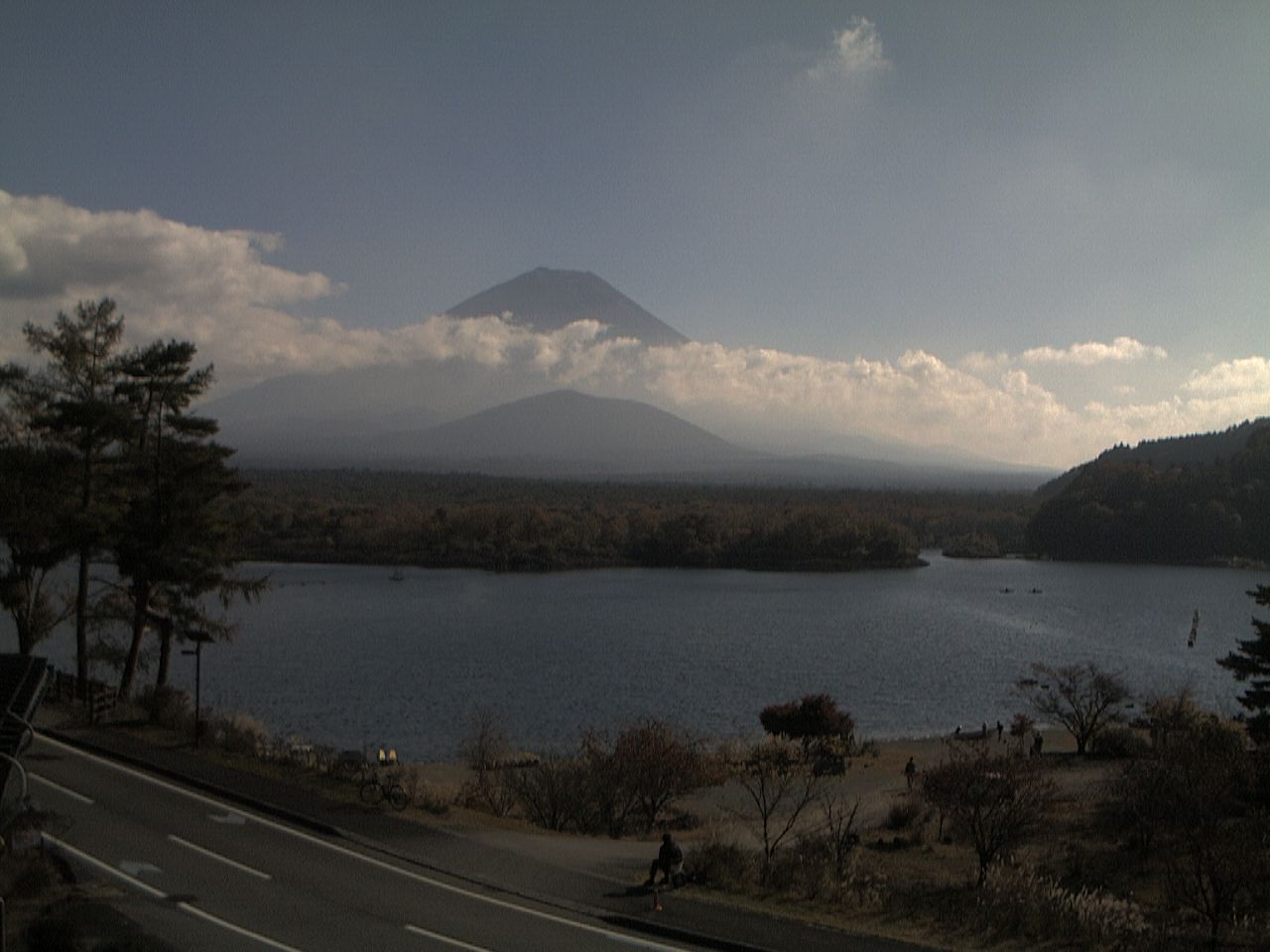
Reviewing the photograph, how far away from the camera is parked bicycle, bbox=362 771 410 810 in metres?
11.8

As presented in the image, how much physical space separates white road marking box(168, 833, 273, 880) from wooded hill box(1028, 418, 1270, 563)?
312 feet

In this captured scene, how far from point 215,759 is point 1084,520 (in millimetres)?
97227

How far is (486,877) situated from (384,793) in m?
2.71

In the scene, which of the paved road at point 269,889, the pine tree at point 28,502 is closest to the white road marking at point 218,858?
the paved road at point 269,889

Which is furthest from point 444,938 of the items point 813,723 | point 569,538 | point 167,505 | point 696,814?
point 569,538

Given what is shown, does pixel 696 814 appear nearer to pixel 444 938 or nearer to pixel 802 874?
pixel 802 874

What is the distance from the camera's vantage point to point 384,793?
1178 centimetres

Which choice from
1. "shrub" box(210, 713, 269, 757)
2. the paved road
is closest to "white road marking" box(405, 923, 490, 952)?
the paved road

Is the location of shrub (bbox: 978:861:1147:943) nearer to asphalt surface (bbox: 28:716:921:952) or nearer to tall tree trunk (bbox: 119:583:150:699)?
asphalt surface (bbox: 28:716:921:952)

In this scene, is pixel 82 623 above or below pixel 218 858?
above

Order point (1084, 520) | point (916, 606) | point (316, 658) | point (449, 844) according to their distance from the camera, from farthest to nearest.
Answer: point (1084, 520)
point (916, 606)
point (316, 658)
point (449, 844)

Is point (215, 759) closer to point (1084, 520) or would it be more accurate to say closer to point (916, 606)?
point (916, 606)

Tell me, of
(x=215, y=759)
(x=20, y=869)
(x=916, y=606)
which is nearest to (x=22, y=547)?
(x=215, y=759)

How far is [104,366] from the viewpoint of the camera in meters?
18.8
